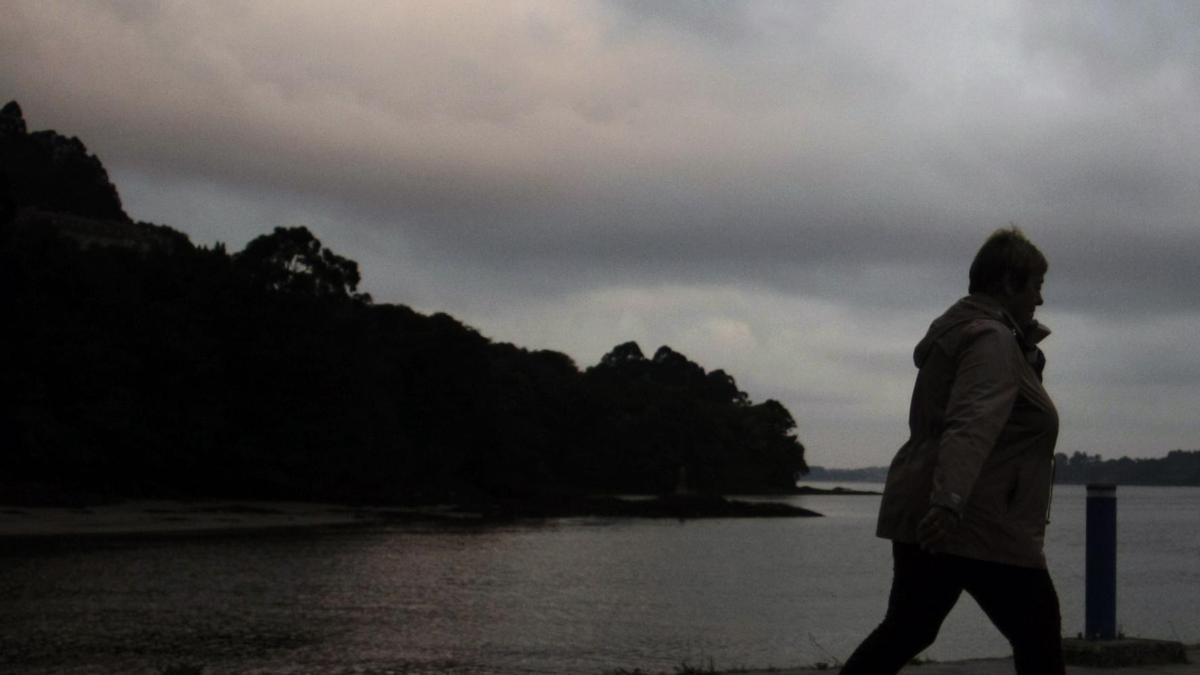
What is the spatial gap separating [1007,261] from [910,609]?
1.24 m

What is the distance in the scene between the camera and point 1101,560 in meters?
8.19

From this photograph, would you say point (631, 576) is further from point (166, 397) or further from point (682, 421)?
point (682, 421)

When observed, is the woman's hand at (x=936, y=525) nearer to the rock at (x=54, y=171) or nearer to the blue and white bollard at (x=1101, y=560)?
the blue and white bollard at (x=1101, y=560)

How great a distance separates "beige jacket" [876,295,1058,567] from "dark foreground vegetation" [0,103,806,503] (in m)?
48.5

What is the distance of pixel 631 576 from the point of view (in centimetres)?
3272

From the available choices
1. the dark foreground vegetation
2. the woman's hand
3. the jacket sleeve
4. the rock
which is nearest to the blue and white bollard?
the jacket sleeve

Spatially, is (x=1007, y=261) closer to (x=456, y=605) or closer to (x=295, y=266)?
(x=456, y=605)

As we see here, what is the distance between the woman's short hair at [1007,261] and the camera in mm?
4691

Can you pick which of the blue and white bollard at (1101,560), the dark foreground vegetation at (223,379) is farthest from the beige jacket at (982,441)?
the dark foreground vegetation at (223,379)

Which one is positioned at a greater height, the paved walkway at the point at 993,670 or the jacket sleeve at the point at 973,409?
the jacket sleeve at the point at 973,409

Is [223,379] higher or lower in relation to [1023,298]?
higher

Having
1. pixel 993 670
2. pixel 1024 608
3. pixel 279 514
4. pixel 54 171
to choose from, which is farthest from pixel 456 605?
pixel 54 171

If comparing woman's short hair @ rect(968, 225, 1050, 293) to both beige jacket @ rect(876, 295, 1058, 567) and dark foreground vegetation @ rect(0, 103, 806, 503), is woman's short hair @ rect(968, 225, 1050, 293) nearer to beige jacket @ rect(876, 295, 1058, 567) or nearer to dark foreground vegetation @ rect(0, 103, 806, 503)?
beige jacket @ rect(876, 295, 1058, 567)

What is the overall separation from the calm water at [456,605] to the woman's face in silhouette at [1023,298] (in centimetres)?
952
